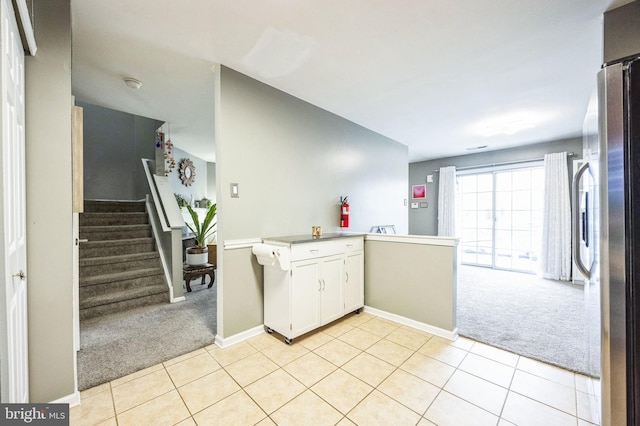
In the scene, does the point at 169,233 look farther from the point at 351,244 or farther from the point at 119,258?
the point at 351,244

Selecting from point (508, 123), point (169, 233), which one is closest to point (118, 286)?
point (169, 233)

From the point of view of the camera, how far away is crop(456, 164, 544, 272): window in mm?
4904

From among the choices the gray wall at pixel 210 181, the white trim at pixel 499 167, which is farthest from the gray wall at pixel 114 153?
the white trim at pixel 499 167

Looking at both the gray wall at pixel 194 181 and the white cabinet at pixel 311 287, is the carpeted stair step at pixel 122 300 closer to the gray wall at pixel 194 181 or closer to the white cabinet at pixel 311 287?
the white cabinet at pixel 311 287

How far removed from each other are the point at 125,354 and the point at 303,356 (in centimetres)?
146

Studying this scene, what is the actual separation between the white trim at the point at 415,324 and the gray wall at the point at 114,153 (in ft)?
14.0

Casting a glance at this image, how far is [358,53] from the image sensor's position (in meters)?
2.14

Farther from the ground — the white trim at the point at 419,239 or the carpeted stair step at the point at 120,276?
the white trim at the point at 419,239

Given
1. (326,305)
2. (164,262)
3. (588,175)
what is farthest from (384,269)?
(164,262)

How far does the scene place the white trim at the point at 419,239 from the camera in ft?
7.77

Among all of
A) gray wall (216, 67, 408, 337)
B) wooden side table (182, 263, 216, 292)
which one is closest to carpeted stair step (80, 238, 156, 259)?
wooden side table (182, 263, 216, 292)

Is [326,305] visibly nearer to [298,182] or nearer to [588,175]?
[298,182]

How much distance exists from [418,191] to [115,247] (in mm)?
6228

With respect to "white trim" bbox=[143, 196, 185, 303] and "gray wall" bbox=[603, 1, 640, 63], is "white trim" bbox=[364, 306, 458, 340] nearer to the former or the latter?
"gray wall" bbox=[603, 1, 640, 63]
